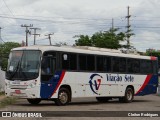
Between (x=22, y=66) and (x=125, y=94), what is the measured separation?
27.6 ft

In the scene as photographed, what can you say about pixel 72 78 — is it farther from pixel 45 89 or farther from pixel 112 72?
pixel 112 72

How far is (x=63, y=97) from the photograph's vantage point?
2247cm

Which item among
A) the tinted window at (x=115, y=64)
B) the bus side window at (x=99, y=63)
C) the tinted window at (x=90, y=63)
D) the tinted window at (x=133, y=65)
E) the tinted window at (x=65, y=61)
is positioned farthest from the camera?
the tinted window at (x=133, y=65)

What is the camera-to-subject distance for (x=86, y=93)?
24219 mm

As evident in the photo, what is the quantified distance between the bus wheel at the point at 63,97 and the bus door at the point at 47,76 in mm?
654

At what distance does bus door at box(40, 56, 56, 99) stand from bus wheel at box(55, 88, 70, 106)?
65 cm

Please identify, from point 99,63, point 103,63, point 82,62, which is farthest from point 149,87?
point 82,62

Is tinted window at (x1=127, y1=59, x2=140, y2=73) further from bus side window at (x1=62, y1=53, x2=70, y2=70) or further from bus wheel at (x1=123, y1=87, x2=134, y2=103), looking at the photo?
bus side window at (x1=62, y1=53, x2=70, y2=70)

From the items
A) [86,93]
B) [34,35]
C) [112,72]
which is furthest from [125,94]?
[34,35]


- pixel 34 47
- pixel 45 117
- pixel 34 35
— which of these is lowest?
pixel 45 117

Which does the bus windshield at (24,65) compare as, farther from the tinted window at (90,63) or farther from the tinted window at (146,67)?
the tinted window at (146,67)

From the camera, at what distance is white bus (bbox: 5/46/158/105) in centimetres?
2147

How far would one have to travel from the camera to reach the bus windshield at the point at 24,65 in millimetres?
21409

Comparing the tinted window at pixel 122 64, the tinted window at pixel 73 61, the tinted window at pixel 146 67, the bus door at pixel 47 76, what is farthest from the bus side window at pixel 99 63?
the tinted window at pixel 146 67
